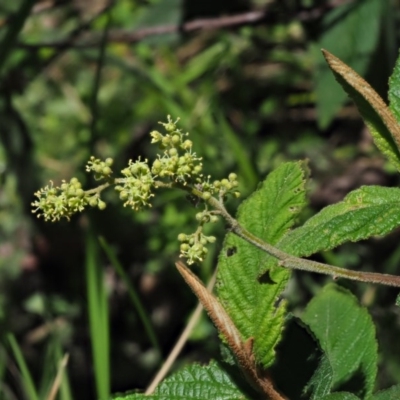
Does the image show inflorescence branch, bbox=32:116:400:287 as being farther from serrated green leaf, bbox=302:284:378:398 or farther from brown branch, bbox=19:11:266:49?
brown branch, bbox=19:11:266:49

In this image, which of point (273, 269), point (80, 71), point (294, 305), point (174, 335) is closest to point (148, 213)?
point (174, 335)

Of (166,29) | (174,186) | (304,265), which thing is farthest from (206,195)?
(166,29)

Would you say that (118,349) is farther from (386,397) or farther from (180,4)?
(386,397)

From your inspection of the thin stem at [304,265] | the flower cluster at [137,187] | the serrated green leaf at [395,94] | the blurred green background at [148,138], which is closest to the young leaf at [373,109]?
the serrated green leaf at [395,94]

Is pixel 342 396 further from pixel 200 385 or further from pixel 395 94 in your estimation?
pixel 395 94

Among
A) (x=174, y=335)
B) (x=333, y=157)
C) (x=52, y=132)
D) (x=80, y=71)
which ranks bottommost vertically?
(x=174, y=335)
